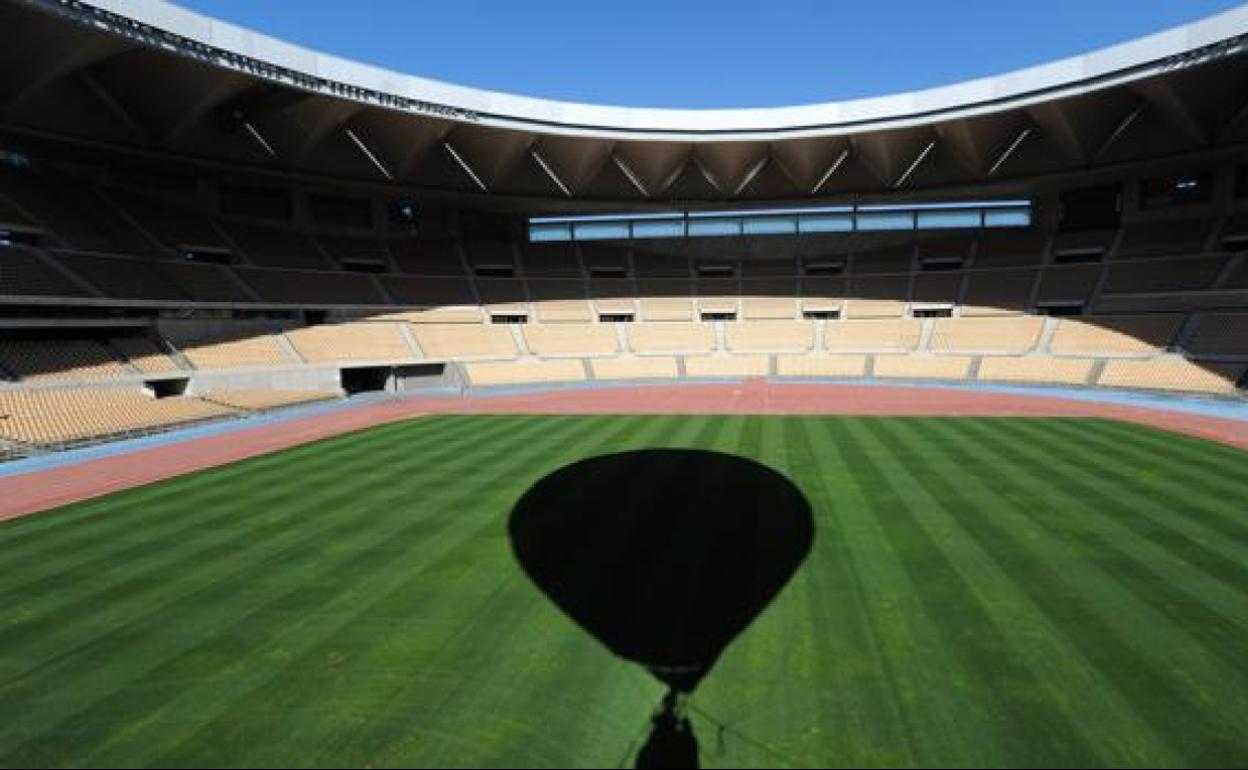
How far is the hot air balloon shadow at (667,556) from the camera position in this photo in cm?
723

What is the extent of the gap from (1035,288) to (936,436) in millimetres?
30748

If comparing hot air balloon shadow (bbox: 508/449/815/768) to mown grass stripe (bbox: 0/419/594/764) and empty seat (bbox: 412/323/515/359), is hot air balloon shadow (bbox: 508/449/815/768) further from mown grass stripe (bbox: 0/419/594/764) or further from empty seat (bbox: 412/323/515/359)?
empty seat (bbox: 412/323/515/359)

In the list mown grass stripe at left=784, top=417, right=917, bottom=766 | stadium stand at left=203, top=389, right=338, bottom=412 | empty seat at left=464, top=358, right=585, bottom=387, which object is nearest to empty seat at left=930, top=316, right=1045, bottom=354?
empty seat at left=464, top=358, right=585, bottom=387

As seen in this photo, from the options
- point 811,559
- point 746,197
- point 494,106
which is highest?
point 494,106

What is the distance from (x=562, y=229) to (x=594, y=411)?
31.5m

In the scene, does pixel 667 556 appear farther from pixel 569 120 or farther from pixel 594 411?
pixel 569 120

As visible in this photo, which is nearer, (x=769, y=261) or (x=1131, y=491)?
(x=1131, y=491)

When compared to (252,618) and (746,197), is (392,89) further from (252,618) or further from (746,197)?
(252,618)

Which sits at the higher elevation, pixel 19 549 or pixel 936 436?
pixel 19 549

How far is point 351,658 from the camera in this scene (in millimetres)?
7340

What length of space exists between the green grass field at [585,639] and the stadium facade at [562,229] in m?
18.2

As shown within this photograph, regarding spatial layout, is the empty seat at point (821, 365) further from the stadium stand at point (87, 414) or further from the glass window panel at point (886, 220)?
the stadium stand at point (87, 414)

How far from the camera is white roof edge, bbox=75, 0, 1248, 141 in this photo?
1043 inches

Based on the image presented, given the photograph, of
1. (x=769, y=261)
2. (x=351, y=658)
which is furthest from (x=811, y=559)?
(x=769, y=261)
